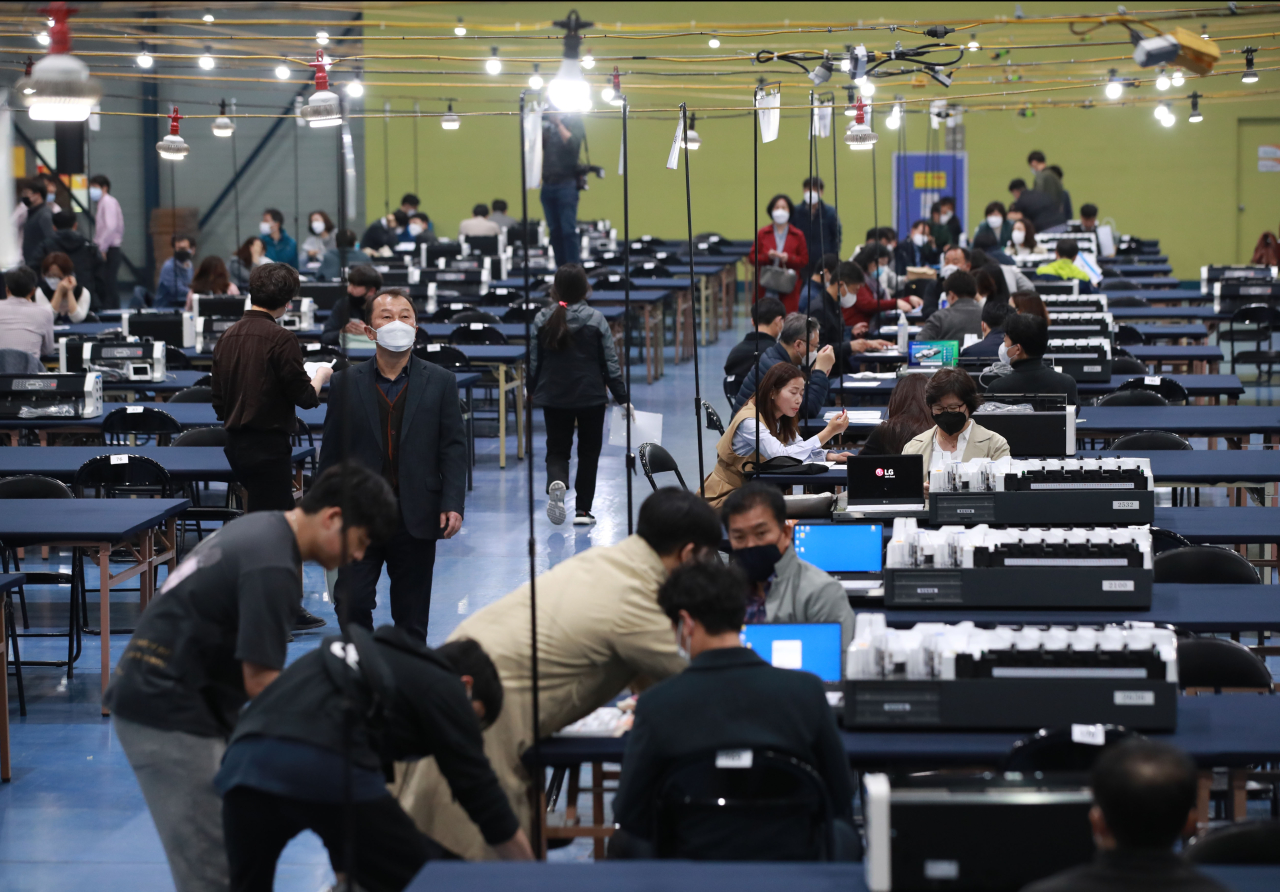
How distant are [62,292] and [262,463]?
716 cm

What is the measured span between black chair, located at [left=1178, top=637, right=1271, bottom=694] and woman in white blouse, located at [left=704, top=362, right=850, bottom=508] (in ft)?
7.64

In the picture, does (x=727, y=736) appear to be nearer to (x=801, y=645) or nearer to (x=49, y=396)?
(x=801, y=645)

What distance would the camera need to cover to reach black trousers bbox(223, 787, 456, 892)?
109 inches

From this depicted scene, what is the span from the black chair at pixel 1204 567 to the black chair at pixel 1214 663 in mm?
862

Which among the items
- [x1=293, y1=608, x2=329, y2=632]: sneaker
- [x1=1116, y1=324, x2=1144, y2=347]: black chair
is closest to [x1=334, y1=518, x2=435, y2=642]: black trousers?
[x1=293, y1=608, x2=329, y2=632]: sneaker

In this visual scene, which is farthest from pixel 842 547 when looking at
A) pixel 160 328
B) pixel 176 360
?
pixel 160 328

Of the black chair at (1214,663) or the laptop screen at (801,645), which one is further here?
the black chair at (1214,663)

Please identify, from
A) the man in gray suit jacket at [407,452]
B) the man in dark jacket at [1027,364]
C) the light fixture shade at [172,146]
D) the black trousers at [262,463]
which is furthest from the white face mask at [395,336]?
the light fixture shade at [172,146]

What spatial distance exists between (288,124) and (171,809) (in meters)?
19.4

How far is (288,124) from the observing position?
21234 mm

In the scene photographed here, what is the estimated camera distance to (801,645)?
365 cm

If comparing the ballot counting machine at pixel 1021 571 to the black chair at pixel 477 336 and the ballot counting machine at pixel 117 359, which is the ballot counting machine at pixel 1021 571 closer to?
the ballot counting machine at pixel 117 359

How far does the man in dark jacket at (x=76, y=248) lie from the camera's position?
46.0 feet

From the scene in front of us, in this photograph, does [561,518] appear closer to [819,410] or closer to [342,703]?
[819,410]
